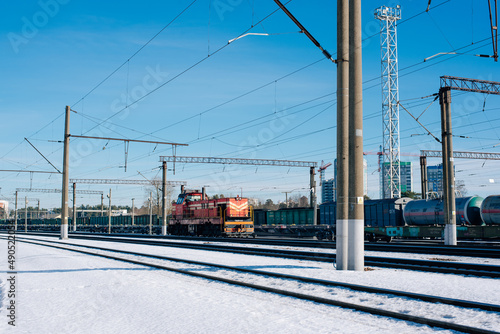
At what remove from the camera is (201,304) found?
30.3 ft

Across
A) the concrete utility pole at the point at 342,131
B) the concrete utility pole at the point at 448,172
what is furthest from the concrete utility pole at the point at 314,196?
the concrete utility pole at the point at 342,131

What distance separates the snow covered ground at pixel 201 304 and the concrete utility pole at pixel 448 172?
13.8m

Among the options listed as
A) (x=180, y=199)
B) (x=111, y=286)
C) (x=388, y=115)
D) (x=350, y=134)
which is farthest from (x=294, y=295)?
(x=388, y=115)

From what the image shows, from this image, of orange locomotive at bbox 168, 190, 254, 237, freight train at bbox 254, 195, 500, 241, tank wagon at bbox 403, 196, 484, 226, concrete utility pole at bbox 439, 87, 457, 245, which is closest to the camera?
concrete utility pole at bbox 439, 87, 457, 245

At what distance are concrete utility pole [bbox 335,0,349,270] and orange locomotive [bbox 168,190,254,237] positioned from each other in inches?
1059

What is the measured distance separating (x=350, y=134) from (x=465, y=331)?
8927mm

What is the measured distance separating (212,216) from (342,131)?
96.1ft

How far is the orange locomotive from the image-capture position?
41.6 m

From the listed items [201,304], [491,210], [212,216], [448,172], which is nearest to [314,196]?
[212,216]

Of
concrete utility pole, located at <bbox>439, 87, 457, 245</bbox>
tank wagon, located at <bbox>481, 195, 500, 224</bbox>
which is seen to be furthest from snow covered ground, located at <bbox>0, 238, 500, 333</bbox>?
tank wagon, located at <bbox>481, 195, 500, 224</bbox>

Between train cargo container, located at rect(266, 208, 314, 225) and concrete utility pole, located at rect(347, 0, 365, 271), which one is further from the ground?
concrete utility pole, located at rect(347, 0, 365, 271)

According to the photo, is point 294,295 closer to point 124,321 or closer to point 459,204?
point 124,321

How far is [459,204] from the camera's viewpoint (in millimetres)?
34125

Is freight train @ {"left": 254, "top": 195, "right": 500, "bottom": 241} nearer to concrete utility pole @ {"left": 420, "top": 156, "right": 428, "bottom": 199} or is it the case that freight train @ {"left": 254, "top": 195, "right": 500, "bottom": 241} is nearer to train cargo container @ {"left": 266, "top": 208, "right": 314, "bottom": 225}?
train cargo container @ {"left": 266, "top": 208, "right": 314, "bottom": 225}
